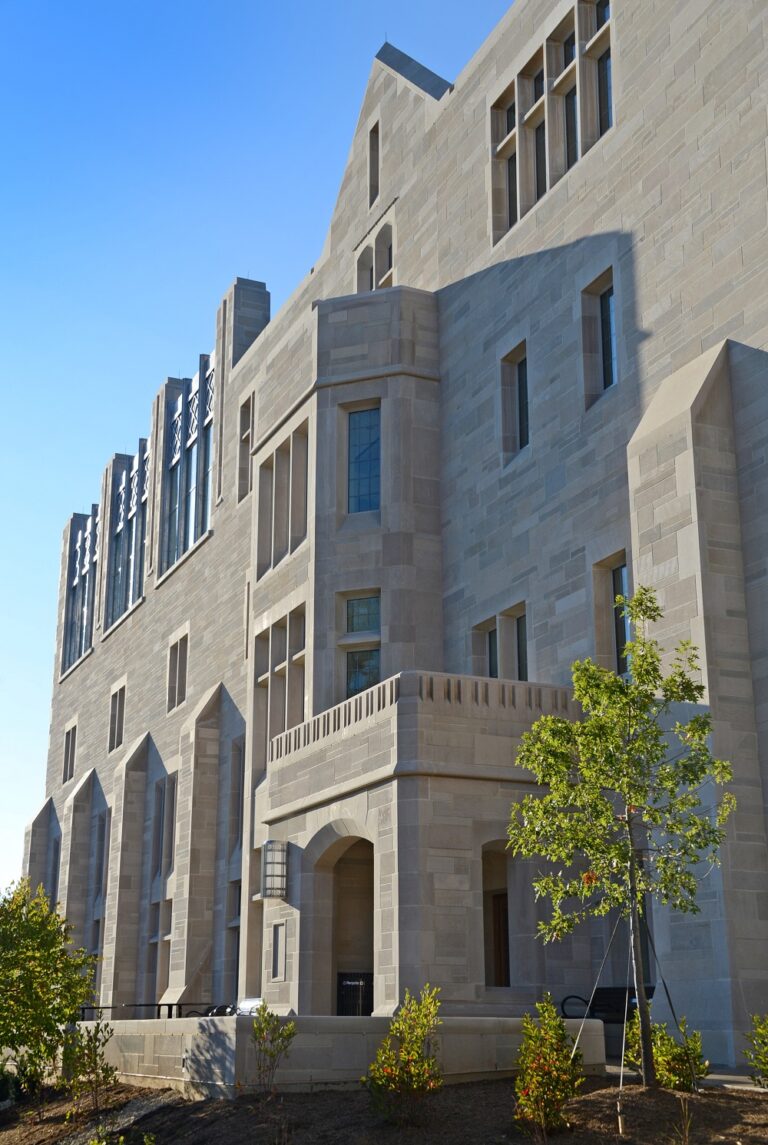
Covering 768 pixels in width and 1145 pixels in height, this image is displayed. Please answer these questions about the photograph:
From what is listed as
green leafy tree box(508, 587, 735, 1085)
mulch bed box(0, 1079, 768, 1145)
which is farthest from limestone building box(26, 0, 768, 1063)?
mulch bed box(0, 1079, 768, 1145)

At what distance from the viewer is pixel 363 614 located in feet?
95.8

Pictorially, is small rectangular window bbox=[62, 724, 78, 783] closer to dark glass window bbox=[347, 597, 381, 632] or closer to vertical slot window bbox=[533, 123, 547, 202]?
dark glass window bbox=[347, 597, 381, 632]

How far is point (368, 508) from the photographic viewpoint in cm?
2969

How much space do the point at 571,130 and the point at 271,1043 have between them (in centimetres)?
1844

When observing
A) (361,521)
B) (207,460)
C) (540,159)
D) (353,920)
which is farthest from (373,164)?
(353,920)

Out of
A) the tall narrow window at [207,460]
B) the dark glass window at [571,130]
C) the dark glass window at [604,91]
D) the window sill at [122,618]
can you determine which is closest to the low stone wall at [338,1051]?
the dark glass window at [604,91]

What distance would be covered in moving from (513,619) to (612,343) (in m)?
5.49

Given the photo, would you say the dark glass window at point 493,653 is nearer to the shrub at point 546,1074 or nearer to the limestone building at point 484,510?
the limestone building at point 484,510

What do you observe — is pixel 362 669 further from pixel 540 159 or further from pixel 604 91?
pixel 604 91

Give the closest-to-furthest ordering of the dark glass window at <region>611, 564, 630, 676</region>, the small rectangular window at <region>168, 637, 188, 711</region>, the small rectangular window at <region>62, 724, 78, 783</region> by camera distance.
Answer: the dark glass window at <region>611, 564, 630, 676</region>, the small rectangular window at <region>168, 637, 188, 711</region>, the small rectangular window at <region>62, 724, 78, 783</region>

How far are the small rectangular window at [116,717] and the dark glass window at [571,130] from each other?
3190cm

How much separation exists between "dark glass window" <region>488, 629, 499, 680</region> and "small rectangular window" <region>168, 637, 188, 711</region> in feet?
66.5

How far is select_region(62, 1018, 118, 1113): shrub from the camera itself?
18.6 m

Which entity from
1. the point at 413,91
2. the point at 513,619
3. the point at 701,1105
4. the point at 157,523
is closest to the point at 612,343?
the point at 513,619
